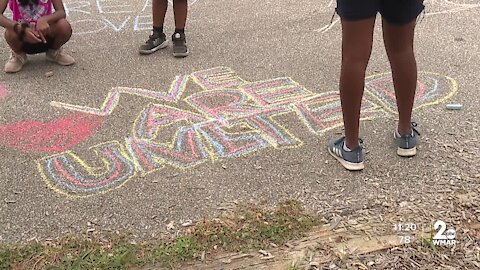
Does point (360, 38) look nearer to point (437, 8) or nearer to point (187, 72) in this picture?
point (187, 72)

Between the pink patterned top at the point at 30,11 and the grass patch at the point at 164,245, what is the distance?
2164mm

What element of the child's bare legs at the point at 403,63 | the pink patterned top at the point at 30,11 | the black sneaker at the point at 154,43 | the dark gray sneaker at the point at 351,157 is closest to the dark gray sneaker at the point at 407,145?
the child's bare legs at the point at 403,63

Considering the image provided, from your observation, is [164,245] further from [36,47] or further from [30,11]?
[30,11]

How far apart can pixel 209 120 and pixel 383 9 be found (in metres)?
1.19

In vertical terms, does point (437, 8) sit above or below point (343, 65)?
below

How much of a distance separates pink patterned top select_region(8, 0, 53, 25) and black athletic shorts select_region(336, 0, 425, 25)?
2.38m

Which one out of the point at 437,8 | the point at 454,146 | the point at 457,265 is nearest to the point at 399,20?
the point at 454,146

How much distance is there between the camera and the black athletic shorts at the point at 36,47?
3.94 m

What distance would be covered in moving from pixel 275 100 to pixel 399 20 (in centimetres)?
111

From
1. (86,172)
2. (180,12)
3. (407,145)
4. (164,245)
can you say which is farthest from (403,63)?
(180,12)

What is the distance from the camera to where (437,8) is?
5109 millimetres

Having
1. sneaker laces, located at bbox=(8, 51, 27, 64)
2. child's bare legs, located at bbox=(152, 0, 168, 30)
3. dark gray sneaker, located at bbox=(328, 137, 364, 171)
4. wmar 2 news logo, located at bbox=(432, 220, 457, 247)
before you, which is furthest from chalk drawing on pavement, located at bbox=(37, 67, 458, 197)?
wmar 2 news logo, located at bbox=(432, 220, 457, 247)

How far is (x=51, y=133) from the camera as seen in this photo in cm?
313

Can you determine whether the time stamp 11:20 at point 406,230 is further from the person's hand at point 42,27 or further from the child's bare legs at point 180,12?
the person's hand at point 42,27
